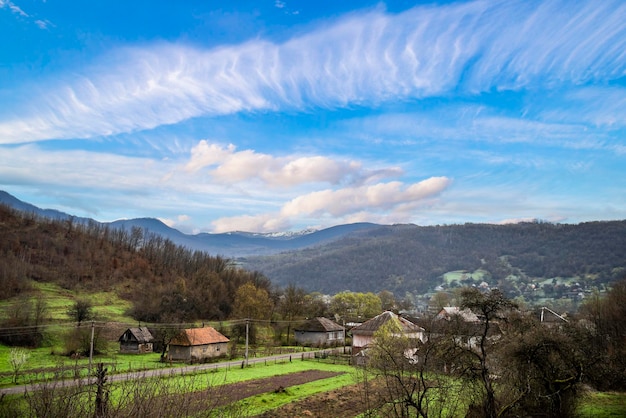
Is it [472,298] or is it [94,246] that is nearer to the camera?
[472,298]

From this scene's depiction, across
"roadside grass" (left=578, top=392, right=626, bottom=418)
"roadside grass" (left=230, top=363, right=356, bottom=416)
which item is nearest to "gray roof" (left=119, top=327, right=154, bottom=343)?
"roadside grass" (left=230, top=363, right=356, bottom=416)

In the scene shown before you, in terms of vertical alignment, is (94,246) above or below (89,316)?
above

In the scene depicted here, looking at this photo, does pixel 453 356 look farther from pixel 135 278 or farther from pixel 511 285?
pixel 511 285

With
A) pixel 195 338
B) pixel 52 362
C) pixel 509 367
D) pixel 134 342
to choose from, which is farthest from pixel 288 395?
pixel 134 342

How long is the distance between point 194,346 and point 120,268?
6966 cm

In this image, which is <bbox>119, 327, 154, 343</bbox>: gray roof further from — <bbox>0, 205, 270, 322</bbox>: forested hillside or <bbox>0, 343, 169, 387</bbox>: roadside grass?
<bbox>0, 205, 270, 322</bbox>: forested hillside

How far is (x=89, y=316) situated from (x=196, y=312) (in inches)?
980

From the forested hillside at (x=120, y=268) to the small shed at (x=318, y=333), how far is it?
19.2 m

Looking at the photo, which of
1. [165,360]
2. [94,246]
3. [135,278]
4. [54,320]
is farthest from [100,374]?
[94,246]

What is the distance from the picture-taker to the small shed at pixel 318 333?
240ft

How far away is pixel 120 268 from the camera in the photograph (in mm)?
111062

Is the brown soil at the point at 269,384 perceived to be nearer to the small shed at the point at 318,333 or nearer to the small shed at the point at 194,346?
the small shed at the point at 194,346

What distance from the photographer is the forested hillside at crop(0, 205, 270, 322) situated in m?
79.4

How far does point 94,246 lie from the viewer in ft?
395
